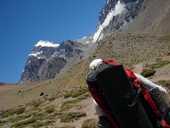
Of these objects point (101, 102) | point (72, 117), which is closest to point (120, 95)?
point (101, 102)

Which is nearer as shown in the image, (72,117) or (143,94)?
(143,94)

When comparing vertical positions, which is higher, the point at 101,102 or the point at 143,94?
the point at 101,102

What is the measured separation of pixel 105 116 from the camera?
6.21 metres

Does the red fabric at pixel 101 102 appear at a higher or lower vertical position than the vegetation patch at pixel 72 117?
lower

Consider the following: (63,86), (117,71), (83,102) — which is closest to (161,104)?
(117,71)

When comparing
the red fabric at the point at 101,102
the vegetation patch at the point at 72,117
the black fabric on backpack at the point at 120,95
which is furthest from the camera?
the vegetation patch at the point at 72,117

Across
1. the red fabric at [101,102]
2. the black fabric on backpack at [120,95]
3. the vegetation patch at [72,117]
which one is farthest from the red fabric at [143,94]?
the vegetation patch at [72,117]

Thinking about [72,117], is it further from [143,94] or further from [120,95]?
[120,95]

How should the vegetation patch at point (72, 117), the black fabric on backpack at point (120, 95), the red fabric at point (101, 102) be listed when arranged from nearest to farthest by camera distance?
the black fabric on backpack at point (120, 95), the red fabric at point (101, 102), the vegetation patch at point (72, 117)

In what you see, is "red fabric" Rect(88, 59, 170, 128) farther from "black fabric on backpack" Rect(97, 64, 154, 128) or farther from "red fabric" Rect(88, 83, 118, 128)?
"black fabric on backpack" Rect(97, 64, 154, 128)

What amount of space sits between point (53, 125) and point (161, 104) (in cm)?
2062

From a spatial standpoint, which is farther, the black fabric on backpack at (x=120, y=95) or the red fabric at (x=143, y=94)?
the red fabric at (x=143, y=94)

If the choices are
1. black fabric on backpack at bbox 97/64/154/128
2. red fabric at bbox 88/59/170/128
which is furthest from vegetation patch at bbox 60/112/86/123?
black fabric on backpack at bbox 97/64/154/128

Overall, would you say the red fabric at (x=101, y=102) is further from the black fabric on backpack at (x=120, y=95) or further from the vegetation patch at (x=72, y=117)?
the vegetation patch at (x=72, y=117)
